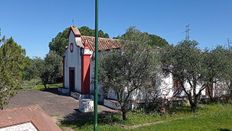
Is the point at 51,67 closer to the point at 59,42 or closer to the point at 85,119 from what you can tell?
the point at 85,119

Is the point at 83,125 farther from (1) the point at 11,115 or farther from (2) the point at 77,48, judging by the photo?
(2) the point at 77,48

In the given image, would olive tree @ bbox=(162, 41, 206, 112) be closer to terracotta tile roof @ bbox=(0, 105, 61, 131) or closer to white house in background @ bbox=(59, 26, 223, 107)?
white house in background @ bbox=(59, 26, 223, 107)

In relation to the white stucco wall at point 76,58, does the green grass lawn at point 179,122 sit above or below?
below

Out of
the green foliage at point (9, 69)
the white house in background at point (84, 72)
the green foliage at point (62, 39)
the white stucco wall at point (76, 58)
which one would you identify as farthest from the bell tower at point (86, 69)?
the green foliage at point (62, 39)

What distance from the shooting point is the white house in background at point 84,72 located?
23.2 meters

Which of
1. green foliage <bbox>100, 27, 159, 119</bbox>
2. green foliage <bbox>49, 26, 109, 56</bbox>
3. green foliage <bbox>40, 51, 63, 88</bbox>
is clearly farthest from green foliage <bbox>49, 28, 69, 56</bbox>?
green foliage <bbox>100, 27, 159, 119</bbox>

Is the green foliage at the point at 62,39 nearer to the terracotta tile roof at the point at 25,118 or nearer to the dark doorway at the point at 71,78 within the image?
the dark doorway at the point at 71,78

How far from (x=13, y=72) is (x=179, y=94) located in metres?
15.0

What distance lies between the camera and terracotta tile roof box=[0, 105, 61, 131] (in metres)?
9.09

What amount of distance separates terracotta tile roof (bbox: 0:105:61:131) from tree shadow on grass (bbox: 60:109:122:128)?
6.28 meters

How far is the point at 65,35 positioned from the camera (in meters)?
63.6

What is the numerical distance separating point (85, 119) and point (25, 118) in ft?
28.8

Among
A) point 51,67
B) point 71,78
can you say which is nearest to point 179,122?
point 71,78

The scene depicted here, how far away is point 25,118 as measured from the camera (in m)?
9.52
